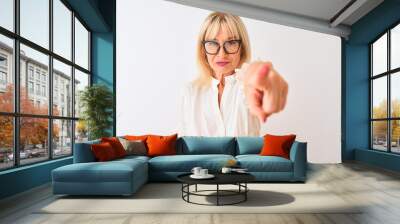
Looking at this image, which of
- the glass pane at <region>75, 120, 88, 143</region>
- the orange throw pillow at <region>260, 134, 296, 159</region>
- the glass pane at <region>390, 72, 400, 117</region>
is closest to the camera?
the orange throw pillow at <region>260, 134, 296, 159</region>

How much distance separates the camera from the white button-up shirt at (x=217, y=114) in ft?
26.4

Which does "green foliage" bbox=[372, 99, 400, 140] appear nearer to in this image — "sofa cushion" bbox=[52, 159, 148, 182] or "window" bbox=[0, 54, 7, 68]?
"sofa cushion" bbox=[52, 159, 148, 182]

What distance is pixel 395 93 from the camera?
7.81 m

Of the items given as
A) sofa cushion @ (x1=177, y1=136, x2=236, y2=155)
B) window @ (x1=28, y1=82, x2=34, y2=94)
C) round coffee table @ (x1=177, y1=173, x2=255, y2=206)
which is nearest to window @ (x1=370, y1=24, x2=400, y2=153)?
sofa cushion @ (x1=177, y1=136, x2=236, y2=155)

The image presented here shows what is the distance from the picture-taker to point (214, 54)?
27.0ft

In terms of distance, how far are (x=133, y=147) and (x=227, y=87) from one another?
265 cm

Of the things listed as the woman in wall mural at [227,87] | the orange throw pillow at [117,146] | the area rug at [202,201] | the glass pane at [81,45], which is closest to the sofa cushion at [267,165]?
the area rug at [202,201]

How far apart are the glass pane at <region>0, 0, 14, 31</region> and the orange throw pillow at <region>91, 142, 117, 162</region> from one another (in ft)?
6.32

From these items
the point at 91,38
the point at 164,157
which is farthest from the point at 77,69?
the point at 164,157

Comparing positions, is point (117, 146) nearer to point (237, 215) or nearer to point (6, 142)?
point (6, 142)

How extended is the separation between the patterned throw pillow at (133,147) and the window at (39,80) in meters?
1.14

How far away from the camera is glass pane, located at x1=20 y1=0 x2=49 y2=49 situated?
17.4 feet

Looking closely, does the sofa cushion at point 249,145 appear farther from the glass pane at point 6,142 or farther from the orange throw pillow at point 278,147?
the glass pane at point 6,142

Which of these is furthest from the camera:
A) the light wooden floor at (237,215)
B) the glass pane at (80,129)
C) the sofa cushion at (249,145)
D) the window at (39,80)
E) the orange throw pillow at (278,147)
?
the glass pane at (80,129)
